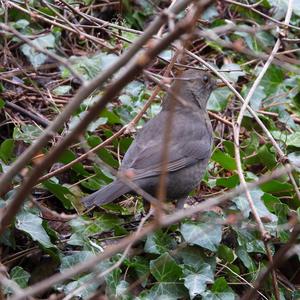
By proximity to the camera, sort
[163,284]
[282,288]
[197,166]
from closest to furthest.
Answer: [163,284] < [282,288] < [197,166]

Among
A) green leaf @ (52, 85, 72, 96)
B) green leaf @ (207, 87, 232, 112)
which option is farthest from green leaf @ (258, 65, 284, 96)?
green leaf @ (52, 85, 72, 96)

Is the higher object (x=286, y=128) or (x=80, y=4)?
(x=80, y=4)

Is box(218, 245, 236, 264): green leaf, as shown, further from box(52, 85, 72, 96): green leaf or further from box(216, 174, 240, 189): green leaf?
box(52, 85, 72, 96): green leaf

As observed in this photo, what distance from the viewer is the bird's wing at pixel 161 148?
4258 millimetres

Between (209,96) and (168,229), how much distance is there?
1.24 meters

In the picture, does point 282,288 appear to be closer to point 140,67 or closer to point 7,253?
point 7,253

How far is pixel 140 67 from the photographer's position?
169 cm

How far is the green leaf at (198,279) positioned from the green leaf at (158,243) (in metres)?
0.21

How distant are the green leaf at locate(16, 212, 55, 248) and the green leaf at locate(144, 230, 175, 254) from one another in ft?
1.69

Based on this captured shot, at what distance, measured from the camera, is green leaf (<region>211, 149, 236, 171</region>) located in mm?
4603

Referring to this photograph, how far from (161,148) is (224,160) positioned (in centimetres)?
55

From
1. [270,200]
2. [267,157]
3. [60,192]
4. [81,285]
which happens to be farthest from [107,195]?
[267,157]

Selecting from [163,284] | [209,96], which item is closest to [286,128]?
[209,96]

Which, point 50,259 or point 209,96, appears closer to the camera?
point 50,259
